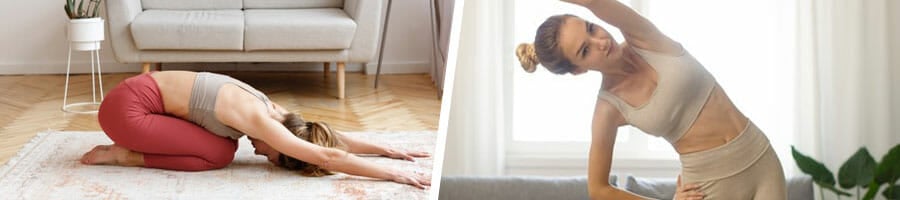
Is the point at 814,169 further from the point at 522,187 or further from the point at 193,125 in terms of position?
the point at 193,125

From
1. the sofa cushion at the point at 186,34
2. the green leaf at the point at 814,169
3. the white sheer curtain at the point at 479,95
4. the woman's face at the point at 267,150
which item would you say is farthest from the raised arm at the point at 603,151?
the sofa cushion at the point at 186,34

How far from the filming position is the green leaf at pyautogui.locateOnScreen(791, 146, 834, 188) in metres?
3.97

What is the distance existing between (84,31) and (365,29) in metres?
1.19

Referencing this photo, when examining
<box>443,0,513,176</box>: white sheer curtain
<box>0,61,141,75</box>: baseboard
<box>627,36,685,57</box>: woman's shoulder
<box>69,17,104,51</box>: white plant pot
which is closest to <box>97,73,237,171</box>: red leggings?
<box>443,0,513,176</box>: white sheer curtain

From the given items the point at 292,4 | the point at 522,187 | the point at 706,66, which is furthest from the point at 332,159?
the point at 292,4

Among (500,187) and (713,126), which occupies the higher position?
(713,126)

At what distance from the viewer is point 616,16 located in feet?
10.4

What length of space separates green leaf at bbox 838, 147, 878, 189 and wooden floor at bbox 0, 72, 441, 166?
1.65 meters

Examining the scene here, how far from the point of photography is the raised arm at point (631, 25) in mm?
3133

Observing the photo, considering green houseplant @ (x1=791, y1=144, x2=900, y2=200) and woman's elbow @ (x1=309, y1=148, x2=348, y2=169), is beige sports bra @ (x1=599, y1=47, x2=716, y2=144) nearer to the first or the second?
green houseplant @ (x1=791, y1=144, x2=900, y2=200)

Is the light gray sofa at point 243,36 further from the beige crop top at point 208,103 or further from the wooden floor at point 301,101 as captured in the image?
the beige crop top at point 208,103

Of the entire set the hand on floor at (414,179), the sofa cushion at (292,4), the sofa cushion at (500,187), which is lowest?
the sofa cushion at (292,4)

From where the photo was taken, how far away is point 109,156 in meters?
4.41

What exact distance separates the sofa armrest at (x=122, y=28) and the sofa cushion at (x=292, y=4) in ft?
2.39
